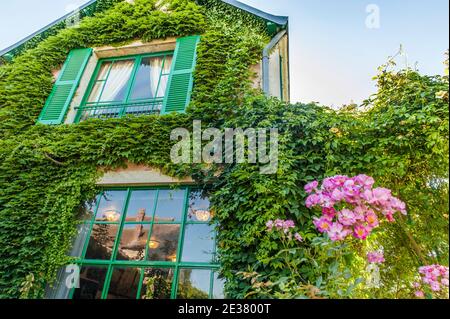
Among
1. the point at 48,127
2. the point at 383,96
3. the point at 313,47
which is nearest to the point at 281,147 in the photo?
the point at 383,96

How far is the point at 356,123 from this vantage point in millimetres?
3531

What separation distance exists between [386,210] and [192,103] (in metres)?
3.22

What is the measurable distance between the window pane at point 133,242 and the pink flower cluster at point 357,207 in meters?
2.57

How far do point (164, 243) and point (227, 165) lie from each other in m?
1.43

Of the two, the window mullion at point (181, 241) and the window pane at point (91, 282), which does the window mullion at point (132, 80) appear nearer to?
the window mullion at point (181, 241)

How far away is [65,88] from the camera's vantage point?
18.4 ft

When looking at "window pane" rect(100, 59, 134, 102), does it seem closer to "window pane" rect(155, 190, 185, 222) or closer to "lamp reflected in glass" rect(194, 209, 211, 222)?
"window pane" rect(155, 190, 185, 222)

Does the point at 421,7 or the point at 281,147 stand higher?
the point at 421,7

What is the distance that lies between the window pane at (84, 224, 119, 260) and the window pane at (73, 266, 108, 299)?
0.54 ft

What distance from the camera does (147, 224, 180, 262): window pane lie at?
3758 millimetres

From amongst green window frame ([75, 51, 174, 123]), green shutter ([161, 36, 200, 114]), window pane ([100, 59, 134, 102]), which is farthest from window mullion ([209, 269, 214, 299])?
window pane ([100, 59, 134, 102])

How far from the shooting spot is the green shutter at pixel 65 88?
5218mm

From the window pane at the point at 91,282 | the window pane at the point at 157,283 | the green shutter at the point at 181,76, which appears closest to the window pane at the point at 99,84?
the green shutter at the point at 181,76

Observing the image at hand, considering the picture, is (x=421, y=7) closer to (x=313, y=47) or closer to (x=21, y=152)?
(x=313, y=47)
